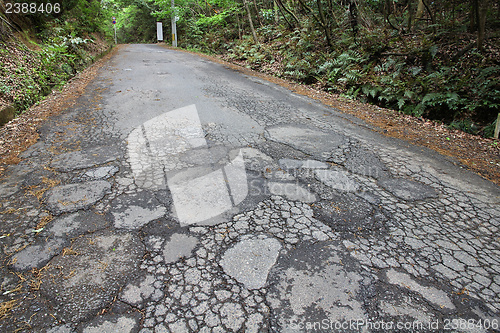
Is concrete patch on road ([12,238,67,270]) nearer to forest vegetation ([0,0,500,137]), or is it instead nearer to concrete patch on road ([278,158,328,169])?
concrete patch on road ([278,158,328,169])

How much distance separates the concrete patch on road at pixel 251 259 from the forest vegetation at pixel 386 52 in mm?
5291

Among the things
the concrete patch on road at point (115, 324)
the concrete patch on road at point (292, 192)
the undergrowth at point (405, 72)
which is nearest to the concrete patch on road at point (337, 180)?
the concrete patch on road at point (292, 192)

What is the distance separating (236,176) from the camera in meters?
3.29

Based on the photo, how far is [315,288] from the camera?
76.2 inches

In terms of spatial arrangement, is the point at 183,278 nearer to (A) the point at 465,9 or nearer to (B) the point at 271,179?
(B) the point at 271,179

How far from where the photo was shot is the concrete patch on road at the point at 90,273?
176cm

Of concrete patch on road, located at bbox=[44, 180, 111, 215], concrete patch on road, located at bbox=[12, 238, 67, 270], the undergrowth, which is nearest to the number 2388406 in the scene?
concrete patch on road, located at bbox=[44, 180, 111, 215]

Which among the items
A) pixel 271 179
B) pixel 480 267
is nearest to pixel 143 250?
pixel 271 179

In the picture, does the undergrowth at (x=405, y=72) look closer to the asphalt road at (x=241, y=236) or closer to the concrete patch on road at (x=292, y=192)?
the asphalt road at (x=241, y=236)

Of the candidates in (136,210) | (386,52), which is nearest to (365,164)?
(136,210)

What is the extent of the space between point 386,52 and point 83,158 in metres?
8.12

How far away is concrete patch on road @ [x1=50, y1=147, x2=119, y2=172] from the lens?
3350mm

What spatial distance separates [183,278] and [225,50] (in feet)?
55.2

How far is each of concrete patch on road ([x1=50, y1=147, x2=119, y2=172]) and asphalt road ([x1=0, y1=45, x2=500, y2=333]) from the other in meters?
0.03
